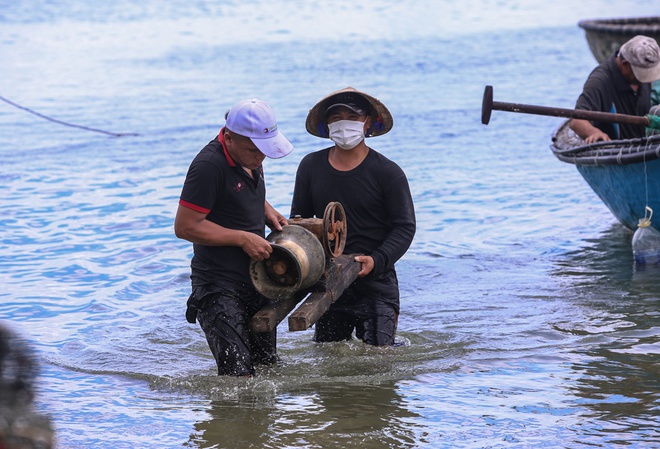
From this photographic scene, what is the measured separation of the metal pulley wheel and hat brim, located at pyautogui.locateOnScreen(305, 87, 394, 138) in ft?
1.95

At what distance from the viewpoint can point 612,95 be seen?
30.7ft

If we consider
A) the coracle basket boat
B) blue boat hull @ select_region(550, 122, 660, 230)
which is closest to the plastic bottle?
blue boat hull @ select_region(550, 122, 660, 230)

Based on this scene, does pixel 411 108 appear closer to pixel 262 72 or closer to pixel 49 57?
pixel 262 72

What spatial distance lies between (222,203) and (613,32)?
13.1 m

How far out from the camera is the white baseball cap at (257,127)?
17.2ft

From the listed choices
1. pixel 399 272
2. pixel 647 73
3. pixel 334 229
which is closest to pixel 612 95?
pixel 647 73

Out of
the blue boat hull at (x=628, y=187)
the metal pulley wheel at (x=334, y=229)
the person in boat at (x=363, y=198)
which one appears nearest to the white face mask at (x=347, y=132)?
the person in boat at (x=363, y=198)

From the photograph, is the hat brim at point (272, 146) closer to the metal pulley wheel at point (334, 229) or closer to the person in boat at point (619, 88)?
the metal pulley wheel at point (334, 229)

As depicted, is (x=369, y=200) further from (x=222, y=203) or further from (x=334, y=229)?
(x=222, y=203)

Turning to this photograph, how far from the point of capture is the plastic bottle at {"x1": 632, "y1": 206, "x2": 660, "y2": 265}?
926 centimetres

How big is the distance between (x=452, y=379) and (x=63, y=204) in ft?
26.0

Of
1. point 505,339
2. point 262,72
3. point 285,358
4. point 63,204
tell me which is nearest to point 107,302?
point 285,358

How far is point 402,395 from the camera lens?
6160 mm

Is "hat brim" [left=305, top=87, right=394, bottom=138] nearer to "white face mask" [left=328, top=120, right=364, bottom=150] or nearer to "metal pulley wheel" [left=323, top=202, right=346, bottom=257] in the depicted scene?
"white face mask" [left=328, top=120, right=364, bottom=150]
